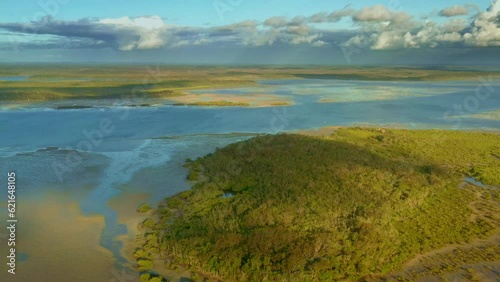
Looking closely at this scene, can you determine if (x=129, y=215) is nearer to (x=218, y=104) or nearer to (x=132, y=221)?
(x=132, y=221)

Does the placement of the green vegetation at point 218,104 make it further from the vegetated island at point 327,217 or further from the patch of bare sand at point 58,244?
the patch of bare sand at point 58,244

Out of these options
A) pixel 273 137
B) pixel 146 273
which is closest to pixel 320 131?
pixel 273 137

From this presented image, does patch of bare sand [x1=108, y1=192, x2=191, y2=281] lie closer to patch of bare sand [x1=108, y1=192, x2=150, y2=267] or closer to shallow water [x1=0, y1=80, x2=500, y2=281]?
patch of bare sand [x1=108, y1=192, x2=150, y2=267]

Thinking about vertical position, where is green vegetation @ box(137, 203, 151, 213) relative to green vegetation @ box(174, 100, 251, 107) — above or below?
below

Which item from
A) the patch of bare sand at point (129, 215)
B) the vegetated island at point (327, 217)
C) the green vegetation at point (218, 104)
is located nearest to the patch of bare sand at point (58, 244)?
the patch of bare sand at point (129, 215)

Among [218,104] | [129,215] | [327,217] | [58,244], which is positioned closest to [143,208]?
[129,215]

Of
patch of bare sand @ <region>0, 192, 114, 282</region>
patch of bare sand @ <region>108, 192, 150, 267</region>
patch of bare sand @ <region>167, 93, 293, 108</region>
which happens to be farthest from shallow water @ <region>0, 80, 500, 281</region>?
patch of bare sand @ <region>167, 93, 293, 108</region>
